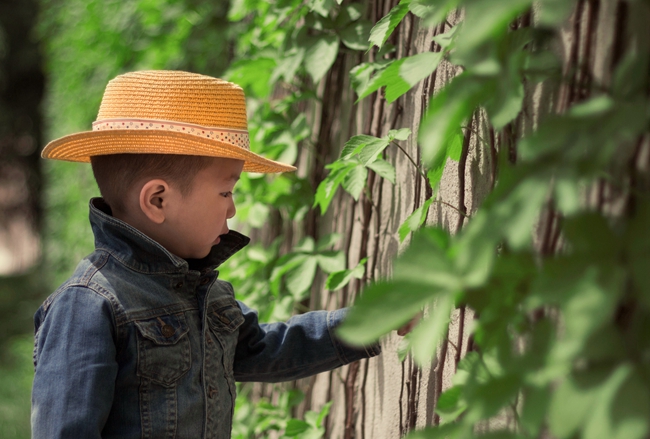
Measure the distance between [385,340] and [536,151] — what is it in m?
1.06

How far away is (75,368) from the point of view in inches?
44.6

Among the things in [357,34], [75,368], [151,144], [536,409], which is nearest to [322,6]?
[357,34]

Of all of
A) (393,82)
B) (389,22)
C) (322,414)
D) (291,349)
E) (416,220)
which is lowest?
(322,414)

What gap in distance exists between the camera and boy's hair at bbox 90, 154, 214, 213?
1.37 m

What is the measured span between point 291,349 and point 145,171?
52 centimetres

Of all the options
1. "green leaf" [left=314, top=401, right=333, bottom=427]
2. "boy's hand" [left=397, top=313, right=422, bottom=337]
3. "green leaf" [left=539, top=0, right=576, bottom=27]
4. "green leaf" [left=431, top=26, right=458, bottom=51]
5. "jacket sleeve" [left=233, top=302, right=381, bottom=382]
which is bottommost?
"green leaf" [left=314, top=401, right=333, bottom=427]

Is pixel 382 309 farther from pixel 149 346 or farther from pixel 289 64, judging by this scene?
pixel 289 64

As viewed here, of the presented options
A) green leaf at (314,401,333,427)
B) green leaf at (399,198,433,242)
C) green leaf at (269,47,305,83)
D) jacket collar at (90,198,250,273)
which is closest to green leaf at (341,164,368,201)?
green leaf at (399,198,433,242)

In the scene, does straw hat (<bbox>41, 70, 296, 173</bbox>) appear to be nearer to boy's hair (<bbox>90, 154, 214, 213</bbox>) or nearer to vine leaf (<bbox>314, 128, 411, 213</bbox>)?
boy's hair (<bbox>90, 154, 214, 213</bbox>)

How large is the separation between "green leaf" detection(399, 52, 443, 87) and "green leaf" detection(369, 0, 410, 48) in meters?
0.33

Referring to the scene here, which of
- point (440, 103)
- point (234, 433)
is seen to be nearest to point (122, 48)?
point (234, 433)

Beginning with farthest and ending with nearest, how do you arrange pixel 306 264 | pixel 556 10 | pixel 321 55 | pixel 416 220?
1. pixel 306 264
2. pixel 321 55
3. pixel 416 220
4. pixel 556 10

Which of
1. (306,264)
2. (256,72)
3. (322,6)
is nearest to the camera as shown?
(322,6)

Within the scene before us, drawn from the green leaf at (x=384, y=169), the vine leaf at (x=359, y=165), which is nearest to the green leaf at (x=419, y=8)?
the vine leaf at (x=359, y=165)
